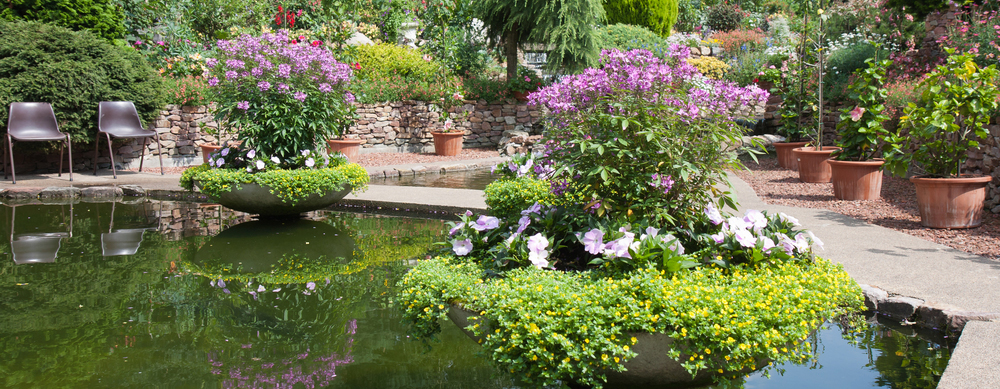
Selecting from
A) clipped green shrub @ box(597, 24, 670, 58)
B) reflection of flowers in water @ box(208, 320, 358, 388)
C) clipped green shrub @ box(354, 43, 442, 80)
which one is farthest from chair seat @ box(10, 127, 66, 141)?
clipped green shrub @ box(597, 24, 670, 58)

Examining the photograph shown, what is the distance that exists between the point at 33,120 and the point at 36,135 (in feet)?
0.73

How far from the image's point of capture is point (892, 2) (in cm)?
914

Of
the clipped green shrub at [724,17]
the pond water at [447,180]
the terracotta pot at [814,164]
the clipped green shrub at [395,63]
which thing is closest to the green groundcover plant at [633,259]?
the terracotta pot at [814,164]

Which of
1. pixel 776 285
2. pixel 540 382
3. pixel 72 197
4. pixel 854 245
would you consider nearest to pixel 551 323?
pixel 540 382

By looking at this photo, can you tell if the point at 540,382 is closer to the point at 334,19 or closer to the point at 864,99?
the point at 864,99

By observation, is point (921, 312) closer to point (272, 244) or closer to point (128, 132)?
point (272, 244)

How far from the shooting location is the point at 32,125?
8.04 m

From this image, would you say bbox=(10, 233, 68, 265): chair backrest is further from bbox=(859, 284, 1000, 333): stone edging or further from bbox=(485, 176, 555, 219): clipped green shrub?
bbox=(859, 284, 1000, 333): stone edging

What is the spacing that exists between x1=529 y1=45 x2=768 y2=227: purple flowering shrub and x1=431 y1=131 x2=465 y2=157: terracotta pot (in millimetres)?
8161

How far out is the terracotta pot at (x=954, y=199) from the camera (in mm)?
4973

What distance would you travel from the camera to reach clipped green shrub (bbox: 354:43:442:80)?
39.9 ft

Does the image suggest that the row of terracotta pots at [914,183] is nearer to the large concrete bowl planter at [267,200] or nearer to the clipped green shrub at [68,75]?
the large concrete bowl planter at [267,200]

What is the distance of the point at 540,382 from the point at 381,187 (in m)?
5.37

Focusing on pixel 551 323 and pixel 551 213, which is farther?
pixel 551 213
